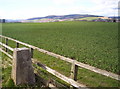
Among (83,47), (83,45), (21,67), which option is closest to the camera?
(21,67)

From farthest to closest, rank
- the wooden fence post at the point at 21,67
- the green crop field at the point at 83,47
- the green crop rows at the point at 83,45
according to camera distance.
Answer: the green crop rows at the point at 83,45
the green crop field at the point at 83,47
the wooden fence post at the point at 21,67

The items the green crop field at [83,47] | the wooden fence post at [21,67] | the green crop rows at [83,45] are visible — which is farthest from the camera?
the green crop rows at [83,45]

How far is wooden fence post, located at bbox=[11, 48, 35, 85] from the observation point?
13.0 ft

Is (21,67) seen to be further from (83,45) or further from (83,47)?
(83,45)

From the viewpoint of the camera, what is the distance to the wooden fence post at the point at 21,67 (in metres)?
3.97

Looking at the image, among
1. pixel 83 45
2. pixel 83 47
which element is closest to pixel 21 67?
pixel 83 47

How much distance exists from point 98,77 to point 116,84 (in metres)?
0.90

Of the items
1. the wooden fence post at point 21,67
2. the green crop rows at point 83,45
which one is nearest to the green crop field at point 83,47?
the green crop rows at point 83,45

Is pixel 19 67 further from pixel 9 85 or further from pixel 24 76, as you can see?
pixel 9 85

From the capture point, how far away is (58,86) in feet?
13.2

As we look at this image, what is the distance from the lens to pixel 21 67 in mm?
4008

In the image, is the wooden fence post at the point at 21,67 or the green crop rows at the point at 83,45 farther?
the green crop rows at the point at 83,45

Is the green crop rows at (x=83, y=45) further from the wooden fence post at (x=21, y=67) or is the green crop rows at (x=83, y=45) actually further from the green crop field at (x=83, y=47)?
the wooden fence post at (x=21, y=67)

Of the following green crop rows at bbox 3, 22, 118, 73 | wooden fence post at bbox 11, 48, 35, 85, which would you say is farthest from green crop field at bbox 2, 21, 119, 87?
wooden fence post at bbox 11, 48, 35, 85
